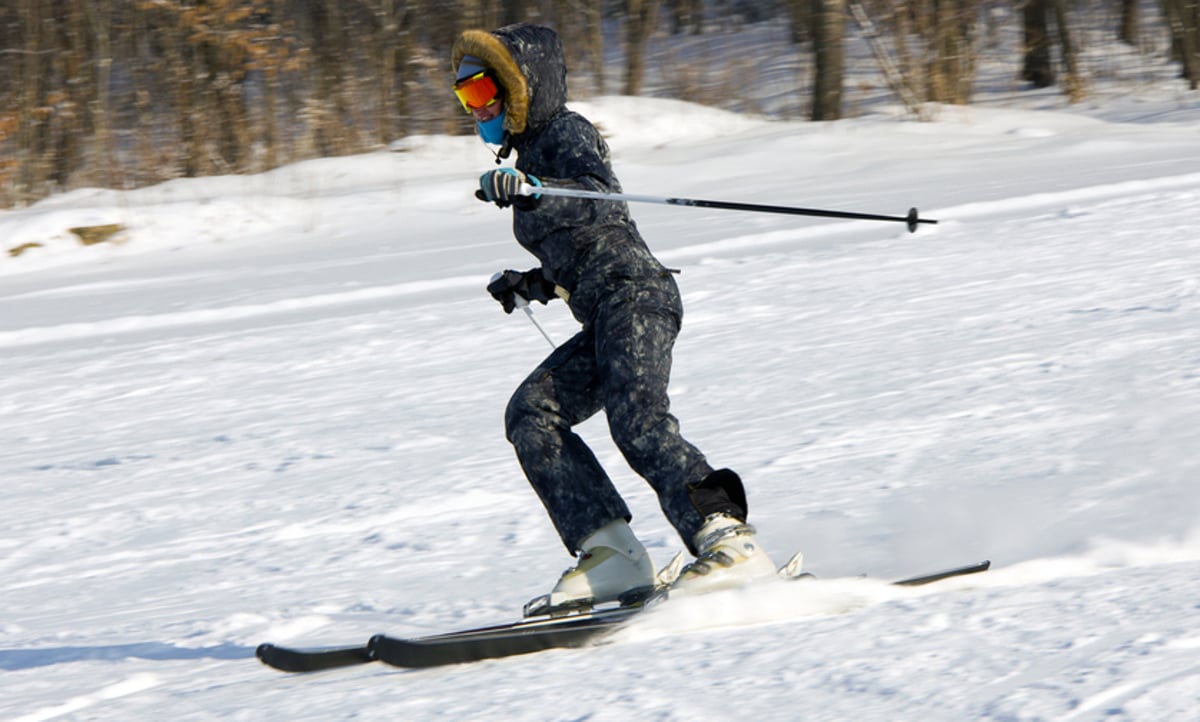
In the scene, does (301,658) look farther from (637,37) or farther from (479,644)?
(637,37)

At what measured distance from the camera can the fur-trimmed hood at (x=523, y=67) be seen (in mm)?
3385

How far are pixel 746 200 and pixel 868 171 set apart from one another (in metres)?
1.70

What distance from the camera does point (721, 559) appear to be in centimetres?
333

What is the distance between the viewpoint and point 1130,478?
4328 mm

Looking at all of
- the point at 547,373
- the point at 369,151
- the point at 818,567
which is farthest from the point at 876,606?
the point at 369,151

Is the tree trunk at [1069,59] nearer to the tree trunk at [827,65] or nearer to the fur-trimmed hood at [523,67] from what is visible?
the tree trunk at [827,65]

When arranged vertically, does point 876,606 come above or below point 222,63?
below

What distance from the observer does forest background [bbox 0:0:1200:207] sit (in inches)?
591

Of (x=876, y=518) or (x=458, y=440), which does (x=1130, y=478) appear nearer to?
(x=876, y=518)

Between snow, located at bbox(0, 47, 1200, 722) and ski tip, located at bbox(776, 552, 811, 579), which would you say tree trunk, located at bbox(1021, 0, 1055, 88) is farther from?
ski tip, located at bbox(776, 552, 811, 579)

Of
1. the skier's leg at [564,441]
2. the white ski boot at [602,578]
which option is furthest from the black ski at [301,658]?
the skier's leg at [564,441]

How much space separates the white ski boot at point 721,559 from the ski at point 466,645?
4.2 inches

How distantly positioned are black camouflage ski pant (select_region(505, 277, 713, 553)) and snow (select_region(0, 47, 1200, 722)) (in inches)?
12.8

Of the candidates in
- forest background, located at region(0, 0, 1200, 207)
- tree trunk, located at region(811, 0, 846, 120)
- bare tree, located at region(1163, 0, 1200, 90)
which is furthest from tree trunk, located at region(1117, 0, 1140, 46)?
tree trunk, located at region(811, 0, 846, 120)
